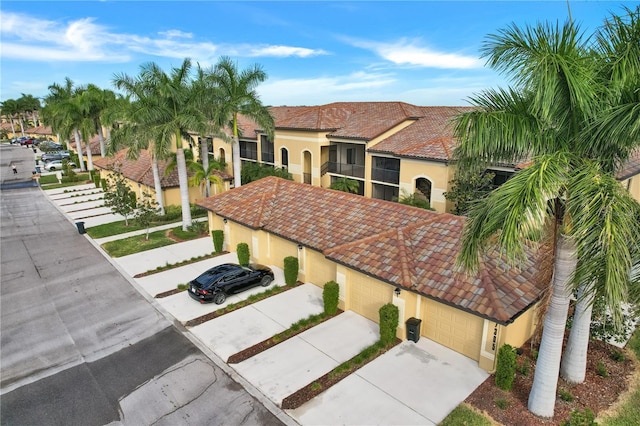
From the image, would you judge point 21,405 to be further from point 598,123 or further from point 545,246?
point 598,123

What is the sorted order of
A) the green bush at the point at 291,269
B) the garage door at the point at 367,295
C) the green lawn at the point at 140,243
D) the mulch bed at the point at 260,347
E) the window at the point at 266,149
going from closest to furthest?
the mulch bed at the point at 260,347 → the garage door at the point at 367,295 → the green bush at the point at 291,269 → the green lawn at the point at 140,243 → the window at the point at 266,149

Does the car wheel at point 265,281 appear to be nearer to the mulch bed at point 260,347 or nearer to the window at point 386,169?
the mulch bed at point 260,347

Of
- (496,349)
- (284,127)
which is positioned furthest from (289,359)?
(284,127)

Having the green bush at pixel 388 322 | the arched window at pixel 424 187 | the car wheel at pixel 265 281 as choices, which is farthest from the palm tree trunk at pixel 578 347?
the arched window at pixel 424 187

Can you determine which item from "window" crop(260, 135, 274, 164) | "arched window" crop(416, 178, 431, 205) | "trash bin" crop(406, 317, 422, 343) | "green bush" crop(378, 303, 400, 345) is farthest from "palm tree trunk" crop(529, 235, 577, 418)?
"window" crop(260, 135, 274, 164)

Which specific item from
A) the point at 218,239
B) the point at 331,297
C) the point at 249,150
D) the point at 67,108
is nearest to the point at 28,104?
the point at 67,108

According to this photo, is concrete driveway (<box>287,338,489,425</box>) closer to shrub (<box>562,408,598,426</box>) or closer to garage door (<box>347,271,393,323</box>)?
garage door (<box>347,271,393,323</box>)
